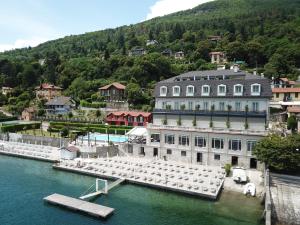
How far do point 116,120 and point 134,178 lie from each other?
110 feet

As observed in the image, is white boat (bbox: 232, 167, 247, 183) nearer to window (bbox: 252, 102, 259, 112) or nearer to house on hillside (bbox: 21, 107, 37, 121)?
window (bbox: 252, 102, 259, 112)

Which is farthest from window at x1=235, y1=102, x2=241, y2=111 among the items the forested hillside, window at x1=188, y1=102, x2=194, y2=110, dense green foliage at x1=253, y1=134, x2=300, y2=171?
the forested hillside

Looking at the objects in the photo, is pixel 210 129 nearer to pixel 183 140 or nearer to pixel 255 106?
pixel 183 140

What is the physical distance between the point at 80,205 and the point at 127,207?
201 inches

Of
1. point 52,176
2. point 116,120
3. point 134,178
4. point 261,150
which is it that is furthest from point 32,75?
point 261,150

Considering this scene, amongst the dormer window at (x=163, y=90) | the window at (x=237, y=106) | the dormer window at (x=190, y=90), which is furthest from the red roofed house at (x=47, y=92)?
the window at (x=237, y=106)

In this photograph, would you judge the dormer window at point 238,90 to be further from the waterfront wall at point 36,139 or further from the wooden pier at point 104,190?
the waterfront wall at point 36,139

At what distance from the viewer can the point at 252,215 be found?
1105 inches

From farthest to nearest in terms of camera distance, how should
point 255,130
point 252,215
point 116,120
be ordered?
point 116,120 < point 255,130 < point 252,215

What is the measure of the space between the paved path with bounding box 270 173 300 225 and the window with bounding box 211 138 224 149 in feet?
29.1

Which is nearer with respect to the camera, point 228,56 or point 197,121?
Answer: point 197,121

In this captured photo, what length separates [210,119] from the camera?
43750 millimetres

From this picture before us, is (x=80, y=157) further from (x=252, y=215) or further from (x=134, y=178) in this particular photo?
(x=252, y=215)

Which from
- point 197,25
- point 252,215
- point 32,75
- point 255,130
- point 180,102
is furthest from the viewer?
point 197,25
